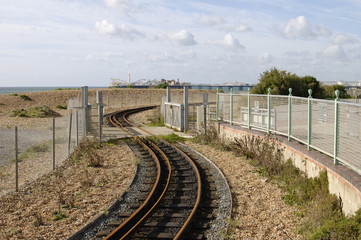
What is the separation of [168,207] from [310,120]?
4.64 metres

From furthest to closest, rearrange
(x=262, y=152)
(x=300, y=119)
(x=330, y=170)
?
1. (x=262, y=152)
2. (x=300, y=119)
3. (x=330, y=170)

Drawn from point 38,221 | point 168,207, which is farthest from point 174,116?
point 38,221

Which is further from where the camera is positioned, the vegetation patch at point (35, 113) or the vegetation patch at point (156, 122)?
the vegetation patch at point (35, 113)

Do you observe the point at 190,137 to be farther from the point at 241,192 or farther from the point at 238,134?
Answer: the point at 241,192

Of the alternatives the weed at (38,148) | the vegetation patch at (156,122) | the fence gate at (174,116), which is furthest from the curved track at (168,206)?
the vegetation patch at (156,122)

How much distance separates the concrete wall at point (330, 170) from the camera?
7297 mm

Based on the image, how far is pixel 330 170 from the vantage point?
28.6 feet

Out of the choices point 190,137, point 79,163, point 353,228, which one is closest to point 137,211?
point 353,228

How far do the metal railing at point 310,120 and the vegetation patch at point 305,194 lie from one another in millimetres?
720

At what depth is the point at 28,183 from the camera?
1157 centimetres

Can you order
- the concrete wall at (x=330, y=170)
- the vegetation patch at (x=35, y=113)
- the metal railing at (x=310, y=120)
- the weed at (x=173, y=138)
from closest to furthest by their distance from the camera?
the concrete wall at (x=330, y=170) < the metal railing at (x=310, y=120) < the weed at (x=173, y=138) < the vegetation patch at (x=35, y=113)

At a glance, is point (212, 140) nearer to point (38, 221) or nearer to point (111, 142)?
point (111, 142)

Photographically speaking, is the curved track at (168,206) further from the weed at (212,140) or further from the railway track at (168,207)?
the weed at (212,140)

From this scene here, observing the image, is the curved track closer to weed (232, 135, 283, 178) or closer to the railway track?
the railway track
